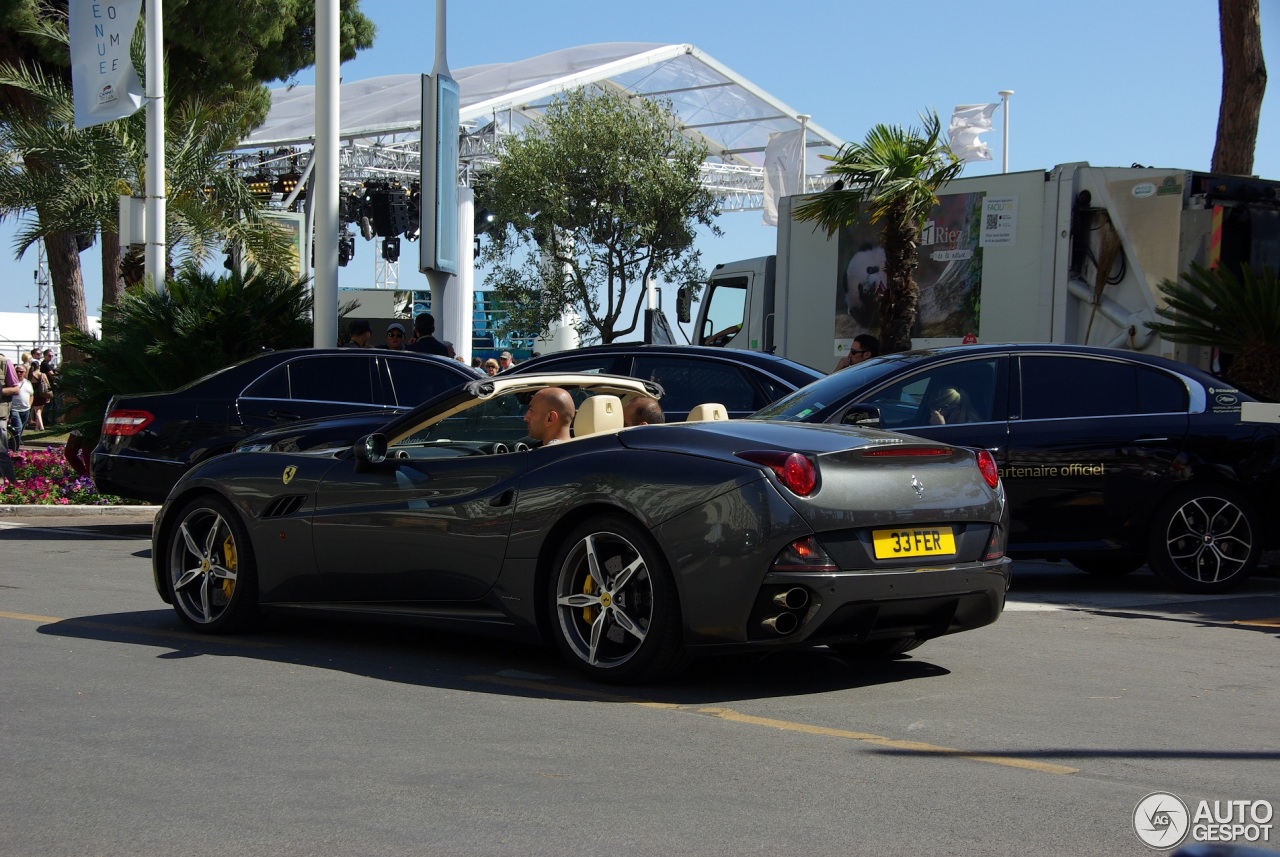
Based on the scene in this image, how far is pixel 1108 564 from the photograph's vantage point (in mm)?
10383

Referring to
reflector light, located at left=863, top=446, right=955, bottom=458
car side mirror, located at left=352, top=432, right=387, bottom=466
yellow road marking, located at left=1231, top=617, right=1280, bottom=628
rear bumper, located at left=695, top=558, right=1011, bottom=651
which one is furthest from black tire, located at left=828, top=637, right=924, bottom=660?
yellow road marking, located at left=1231, top=617, right=1280, bottom=628

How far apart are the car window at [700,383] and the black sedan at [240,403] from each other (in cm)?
260

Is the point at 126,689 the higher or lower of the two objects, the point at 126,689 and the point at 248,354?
the lower

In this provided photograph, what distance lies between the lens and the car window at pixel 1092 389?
9.46 meters

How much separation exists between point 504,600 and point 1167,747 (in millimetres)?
2723

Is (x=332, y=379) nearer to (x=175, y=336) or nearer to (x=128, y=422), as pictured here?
(x=128, y=422)

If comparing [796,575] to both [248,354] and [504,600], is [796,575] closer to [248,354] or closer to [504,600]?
[504,600]

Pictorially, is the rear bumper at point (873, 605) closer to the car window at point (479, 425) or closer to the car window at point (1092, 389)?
the car window at point (479, 425)

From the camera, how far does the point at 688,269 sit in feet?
125

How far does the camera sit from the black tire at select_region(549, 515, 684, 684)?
18.8ft

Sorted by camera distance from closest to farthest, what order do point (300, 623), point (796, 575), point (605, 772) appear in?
point (605, 772) < point (796, 575) < point (300, 623)

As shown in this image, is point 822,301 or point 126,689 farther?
point 822,301

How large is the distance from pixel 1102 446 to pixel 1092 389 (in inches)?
17.1

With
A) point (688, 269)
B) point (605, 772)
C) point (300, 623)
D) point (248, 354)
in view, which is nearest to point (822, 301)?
point (248, 354)
